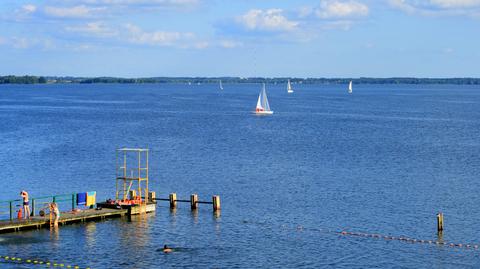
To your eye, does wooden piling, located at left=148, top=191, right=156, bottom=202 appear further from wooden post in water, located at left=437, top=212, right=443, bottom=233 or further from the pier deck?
wooden post in water, located at left=437, top=212, right=443, bottom=233

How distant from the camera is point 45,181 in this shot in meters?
80.8

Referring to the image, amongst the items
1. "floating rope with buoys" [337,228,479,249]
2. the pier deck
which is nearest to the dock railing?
the pier deck

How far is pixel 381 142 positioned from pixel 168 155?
38.4 meters

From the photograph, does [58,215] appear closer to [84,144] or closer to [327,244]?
[327,244]

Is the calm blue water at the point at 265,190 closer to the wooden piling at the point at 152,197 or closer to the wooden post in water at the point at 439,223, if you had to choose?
the wooden post in water at the point at 439,223

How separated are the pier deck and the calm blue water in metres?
0.95

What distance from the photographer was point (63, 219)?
5856 cm

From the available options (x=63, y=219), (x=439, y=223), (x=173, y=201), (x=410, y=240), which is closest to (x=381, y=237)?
(x=410, y=240)

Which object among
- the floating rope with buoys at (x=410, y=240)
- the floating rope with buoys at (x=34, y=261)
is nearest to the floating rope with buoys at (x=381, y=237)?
the floating rope with buoys at (x=410, y=240)

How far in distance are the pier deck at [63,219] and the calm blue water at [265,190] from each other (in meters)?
0.95

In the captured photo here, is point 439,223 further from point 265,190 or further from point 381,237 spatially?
point 265,190

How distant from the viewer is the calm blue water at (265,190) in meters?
51.2

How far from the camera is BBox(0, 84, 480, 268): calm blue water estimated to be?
168 ft

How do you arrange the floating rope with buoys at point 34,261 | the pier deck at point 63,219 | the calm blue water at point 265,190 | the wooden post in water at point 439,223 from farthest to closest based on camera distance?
the wooden post in water at point 439,223, the pier deck at point 63,219, the calm blue water at point 265,190, the floating rope with buoys at point 34,261
